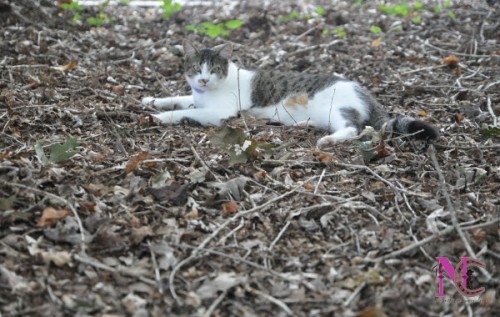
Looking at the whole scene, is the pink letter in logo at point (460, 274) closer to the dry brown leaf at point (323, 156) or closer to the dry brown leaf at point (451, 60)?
the dry brown leaf at point (323, 156)

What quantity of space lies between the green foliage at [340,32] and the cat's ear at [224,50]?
2306mm

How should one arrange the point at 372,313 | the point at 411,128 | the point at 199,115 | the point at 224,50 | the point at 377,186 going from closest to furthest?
the point at 372,313 → the point at 377,186 → the point at 411,128 → the point at 199,115 → the point at 224,50

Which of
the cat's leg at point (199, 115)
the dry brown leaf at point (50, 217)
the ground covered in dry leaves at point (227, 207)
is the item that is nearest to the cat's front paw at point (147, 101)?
the ground covered in dry leaves at point (227, 207)

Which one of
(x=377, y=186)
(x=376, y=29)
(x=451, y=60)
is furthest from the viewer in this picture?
(x=376, y=29)

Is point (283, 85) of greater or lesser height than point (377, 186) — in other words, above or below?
above

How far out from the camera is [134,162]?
3.39 m

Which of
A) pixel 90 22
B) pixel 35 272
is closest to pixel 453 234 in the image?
pixel 35 272

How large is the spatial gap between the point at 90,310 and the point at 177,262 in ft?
1.60

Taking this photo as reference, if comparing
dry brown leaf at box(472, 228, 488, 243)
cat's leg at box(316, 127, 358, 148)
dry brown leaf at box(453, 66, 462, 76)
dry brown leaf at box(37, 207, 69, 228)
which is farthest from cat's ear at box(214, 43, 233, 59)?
dry brown leaf at box(472, 228, 488, 243)

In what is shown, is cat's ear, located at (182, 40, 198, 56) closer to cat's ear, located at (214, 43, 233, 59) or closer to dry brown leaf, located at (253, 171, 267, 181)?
cat's ear, located at (214, 43, 233, 59)

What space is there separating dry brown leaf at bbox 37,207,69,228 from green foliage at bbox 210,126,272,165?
108 cm

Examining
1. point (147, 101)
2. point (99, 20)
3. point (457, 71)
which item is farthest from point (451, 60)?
point (99, 20)

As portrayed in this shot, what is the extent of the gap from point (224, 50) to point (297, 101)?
0.83 metres

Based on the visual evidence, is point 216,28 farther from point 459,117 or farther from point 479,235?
point 479,235
